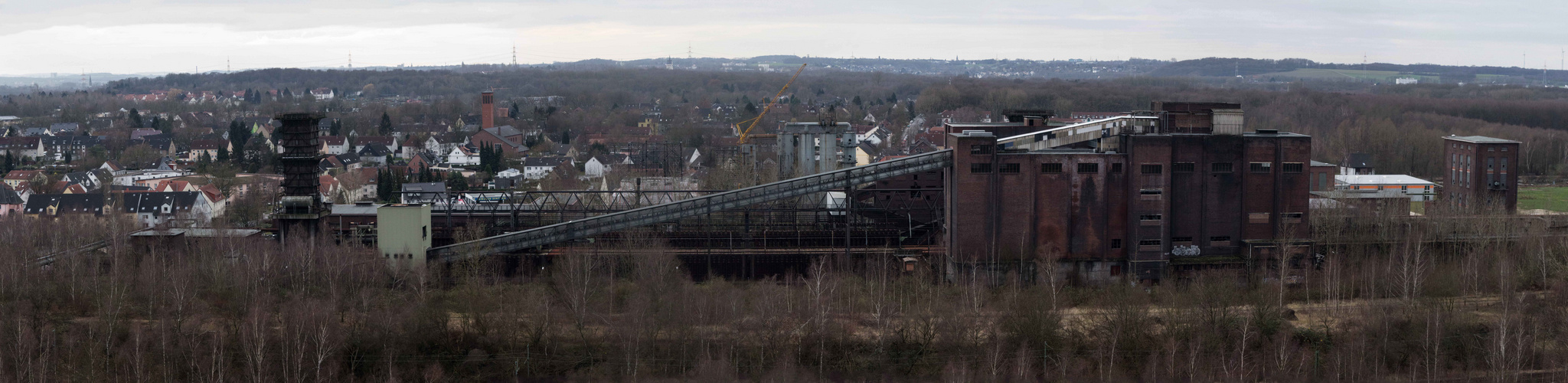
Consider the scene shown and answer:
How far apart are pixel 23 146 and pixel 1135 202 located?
273 feet

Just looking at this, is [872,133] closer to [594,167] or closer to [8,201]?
[594,167]

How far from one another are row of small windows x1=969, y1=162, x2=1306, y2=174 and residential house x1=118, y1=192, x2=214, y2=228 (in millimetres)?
34779

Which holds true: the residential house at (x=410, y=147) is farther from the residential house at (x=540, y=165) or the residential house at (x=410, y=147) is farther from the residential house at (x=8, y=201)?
the residential house at (x=8, y=201)

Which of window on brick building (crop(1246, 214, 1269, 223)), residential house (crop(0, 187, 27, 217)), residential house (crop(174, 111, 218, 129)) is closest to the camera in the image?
window on brick building (crop(1246, 214, 1269, 223))

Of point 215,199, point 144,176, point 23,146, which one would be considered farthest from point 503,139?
point 215,199

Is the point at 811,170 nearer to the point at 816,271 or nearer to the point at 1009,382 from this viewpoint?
the point at 816,271

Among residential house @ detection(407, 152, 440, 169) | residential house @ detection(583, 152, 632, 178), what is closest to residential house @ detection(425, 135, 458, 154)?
residential house @ detection(407, 152, 440, 169)

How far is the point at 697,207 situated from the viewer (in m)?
39.3

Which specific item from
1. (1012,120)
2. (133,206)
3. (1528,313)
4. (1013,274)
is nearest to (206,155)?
(133,206)

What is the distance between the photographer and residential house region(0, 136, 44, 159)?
285ft

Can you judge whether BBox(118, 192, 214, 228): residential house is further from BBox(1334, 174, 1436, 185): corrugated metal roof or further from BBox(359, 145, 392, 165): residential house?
BBox(1334, 174, 1436, 185): corrugated metal roof

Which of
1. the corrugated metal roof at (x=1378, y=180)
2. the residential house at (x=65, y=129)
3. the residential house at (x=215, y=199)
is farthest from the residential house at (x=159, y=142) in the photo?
the corrugated metal roof at (x=1378, y=180)

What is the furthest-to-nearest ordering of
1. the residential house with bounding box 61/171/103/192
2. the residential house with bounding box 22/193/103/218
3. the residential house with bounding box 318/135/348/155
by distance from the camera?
the residential house with bounding box 318/135/348/155 < the residential house with bounding box 61/171/103/192 < the residential house with bounding box 22/193/103/218

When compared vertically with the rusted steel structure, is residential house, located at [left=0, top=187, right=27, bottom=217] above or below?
below
